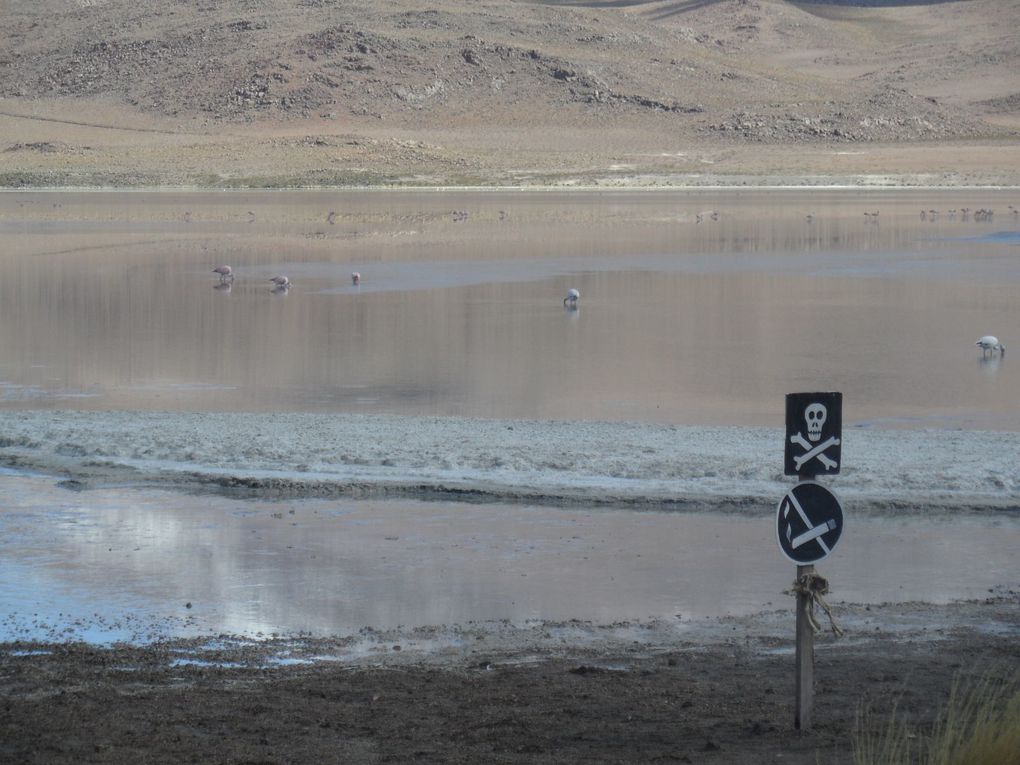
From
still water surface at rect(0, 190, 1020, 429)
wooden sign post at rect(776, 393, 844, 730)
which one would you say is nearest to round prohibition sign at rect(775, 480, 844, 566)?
wooden sign post at rect(776, 393, 844, 730)

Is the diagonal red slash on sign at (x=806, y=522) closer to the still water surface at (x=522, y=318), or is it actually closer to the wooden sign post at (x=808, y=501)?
the wooden sign post at (x=808, y=501)

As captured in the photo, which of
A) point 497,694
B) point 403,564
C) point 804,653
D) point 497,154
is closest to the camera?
point 804,653

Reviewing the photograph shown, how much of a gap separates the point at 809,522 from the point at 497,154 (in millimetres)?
81664

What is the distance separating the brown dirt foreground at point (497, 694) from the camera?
5133 mm

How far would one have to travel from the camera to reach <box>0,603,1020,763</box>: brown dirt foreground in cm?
513

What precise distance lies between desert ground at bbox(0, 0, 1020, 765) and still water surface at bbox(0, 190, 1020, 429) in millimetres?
7010

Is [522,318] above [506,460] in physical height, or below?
above

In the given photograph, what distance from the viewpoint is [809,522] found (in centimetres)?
506

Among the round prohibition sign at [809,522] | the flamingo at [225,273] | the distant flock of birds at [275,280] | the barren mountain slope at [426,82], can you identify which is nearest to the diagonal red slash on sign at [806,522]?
the round prohibition sign at [809,522]

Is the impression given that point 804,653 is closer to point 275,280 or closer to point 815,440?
point 815,440

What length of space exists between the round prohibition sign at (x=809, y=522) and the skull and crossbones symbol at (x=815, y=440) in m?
0.07

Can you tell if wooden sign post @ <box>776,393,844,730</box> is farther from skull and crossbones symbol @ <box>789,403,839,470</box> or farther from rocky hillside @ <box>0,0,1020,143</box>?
rocky hillside @ <box>0,0,1020,143</box>

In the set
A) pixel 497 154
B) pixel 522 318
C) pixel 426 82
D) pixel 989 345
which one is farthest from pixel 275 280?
pixel 426 82

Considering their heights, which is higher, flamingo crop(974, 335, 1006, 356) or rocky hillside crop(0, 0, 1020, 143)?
rocky hillside crop(0, 0, 1020, 143)
